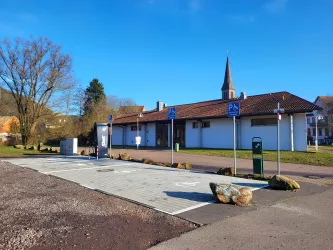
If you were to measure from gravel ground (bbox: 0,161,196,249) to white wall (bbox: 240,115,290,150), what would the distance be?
A: 1924 centimetres

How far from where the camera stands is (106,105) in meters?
56.9

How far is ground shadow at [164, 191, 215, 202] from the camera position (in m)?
7.02

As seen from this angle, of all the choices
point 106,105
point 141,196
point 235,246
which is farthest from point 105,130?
point 106,105

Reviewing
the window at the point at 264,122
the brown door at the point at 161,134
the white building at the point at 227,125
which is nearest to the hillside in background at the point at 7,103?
the white building at the point at 227,125

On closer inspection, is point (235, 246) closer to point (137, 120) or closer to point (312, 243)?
point (312, 243)

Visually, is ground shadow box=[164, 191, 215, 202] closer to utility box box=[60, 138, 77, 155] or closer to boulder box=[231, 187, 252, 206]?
boulder box=[231, 187, 252, 206]

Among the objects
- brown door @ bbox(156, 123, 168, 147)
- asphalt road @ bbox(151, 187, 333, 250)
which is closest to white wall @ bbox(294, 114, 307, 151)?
brown door @ bbox(156, 123, 168, 147)

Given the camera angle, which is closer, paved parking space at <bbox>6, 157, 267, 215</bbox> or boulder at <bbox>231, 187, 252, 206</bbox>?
boulder at <bbox>231, 187, 252, 206</bbox>

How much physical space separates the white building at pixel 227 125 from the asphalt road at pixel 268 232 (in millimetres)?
17956

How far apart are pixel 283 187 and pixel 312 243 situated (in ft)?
14.0

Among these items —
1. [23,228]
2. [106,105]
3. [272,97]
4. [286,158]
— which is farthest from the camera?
[106,105]

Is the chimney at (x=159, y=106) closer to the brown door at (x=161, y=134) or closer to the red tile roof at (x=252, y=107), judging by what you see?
the red tile roof at (x=252, y=107)

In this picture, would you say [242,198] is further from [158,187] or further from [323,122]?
A: [323,122]

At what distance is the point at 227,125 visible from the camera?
88.4 ft
